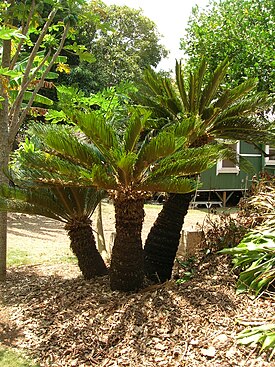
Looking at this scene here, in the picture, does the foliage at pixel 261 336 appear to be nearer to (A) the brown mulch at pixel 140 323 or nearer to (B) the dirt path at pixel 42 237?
(A) the brown mulch at pixel 140 323

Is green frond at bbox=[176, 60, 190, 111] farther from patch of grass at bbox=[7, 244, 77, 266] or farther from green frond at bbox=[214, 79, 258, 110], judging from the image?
patch of grass at bbox=[7, 244, 77, 266]

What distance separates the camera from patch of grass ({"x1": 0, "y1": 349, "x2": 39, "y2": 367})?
13.3 feet

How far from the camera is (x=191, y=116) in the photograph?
5902mm

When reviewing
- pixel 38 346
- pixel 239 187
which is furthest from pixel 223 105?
pixel 239 187

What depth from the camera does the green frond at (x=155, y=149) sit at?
4.61 meters

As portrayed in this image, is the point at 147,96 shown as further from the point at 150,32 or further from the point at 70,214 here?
the point at 150,32

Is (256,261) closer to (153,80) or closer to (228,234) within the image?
(228,234)

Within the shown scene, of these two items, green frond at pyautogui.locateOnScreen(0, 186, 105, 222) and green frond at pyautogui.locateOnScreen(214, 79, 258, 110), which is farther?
green frond at pyautogui.locateOnScreen(214, 79, 258, 110)

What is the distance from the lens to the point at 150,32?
1184 inches

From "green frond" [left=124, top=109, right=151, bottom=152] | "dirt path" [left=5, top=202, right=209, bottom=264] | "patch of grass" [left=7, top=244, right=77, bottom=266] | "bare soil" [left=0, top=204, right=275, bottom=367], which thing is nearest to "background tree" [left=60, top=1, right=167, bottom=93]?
"dirt path" [left=5, top=202, right=209, bottom=264]

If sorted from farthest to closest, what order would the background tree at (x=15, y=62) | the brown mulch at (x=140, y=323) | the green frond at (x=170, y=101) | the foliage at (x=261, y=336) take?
the green frond at (x=170, y=101) → the background tree at (x=15, y=62) → the brown mulch at (x=140, y=323) → the foliage at (x=261, y=336)

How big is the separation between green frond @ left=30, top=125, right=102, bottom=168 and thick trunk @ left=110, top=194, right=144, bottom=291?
0.61m

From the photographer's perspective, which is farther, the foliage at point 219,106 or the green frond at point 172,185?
the foliage at point 219,106

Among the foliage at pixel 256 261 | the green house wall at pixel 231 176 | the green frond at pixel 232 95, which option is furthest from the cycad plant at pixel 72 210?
the green house wall at pixel 231 176
